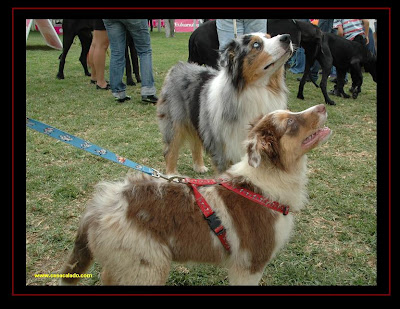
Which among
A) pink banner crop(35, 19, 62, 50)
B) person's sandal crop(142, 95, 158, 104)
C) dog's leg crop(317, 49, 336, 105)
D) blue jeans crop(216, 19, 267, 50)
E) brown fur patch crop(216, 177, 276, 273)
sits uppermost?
blue jeans crop(216, 19, 267, 50)

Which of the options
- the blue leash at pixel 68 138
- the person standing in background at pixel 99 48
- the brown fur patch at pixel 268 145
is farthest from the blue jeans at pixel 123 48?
the brown fur patch at pixel 268 145

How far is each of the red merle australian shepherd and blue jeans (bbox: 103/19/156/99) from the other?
5.18 metres

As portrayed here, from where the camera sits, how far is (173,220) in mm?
2248

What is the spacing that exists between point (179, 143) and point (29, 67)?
9439mm

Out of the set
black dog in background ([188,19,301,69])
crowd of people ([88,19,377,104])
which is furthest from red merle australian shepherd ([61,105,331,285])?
black dog in background ([188,19,301,69])

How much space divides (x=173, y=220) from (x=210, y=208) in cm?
26

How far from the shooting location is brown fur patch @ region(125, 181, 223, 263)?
222 centimetres

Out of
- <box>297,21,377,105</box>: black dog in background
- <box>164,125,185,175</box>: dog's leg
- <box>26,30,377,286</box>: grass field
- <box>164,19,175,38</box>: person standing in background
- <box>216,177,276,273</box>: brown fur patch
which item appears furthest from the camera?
<box>164,19,175,38</box>: person standing in background

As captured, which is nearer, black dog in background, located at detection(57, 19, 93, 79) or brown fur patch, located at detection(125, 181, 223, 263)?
brown fur patch, located at detection(125, 181, 223, 263)

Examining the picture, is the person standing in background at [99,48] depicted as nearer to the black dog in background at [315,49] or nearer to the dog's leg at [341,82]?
the black dog in background at [315,49]

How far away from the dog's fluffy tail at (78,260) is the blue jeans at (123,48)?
5.33m

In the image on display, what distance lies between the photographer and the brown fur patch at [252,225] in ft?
7.72

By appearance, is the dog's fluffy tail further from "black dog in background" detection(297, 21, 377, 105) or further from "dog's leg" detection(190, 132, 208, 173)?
"black dog in background" detection(297, 21, 377, 105)
